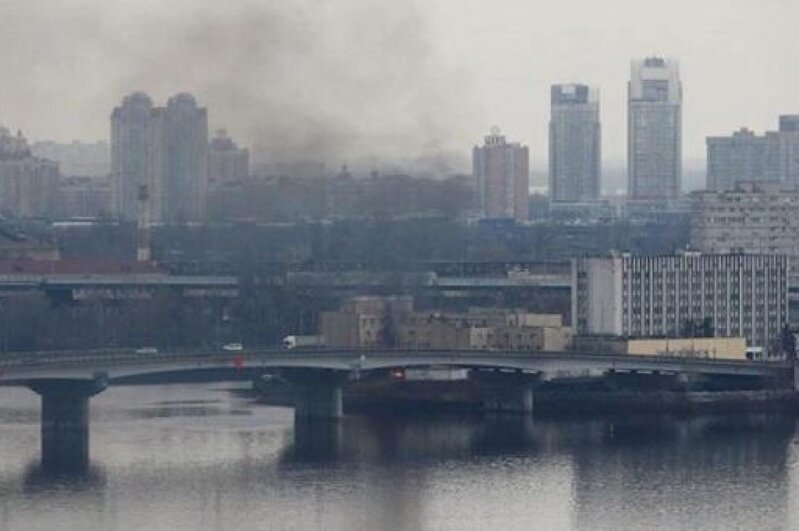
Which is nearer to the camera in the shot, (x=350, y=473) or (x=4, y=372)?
(x=350, y=473)

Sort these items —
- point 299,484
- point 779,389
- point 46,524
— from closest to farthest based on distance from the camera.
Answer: point 46,524 → point 299,484 → point 779,389

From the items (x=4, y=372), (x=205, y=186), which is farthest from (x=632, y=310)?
(x=205, y=186)

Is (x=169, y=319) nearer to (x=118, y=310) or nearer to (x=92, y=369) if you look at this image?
(x=118, y=310)

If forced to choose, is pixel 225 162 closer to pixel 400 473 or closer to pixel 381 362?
pixel 381 362

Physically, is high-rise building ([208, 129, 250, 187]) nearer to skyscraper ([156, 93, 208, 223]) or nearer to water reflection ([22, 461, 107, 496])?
skyscraper ([156, 93, 208, 223])

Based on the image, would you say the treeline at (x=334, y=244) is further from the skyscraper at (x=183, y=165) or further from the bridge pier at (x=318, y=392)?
the bridge pier at (x=318, y=392)

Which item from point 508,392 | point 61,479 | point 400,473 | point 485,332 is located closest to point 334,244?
point 485,332

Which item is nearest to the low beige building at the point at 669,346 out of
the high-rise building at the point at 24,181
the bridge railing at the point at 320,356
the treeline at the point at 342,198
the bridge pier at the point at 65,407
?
the bridge railing at the point at 320,356
